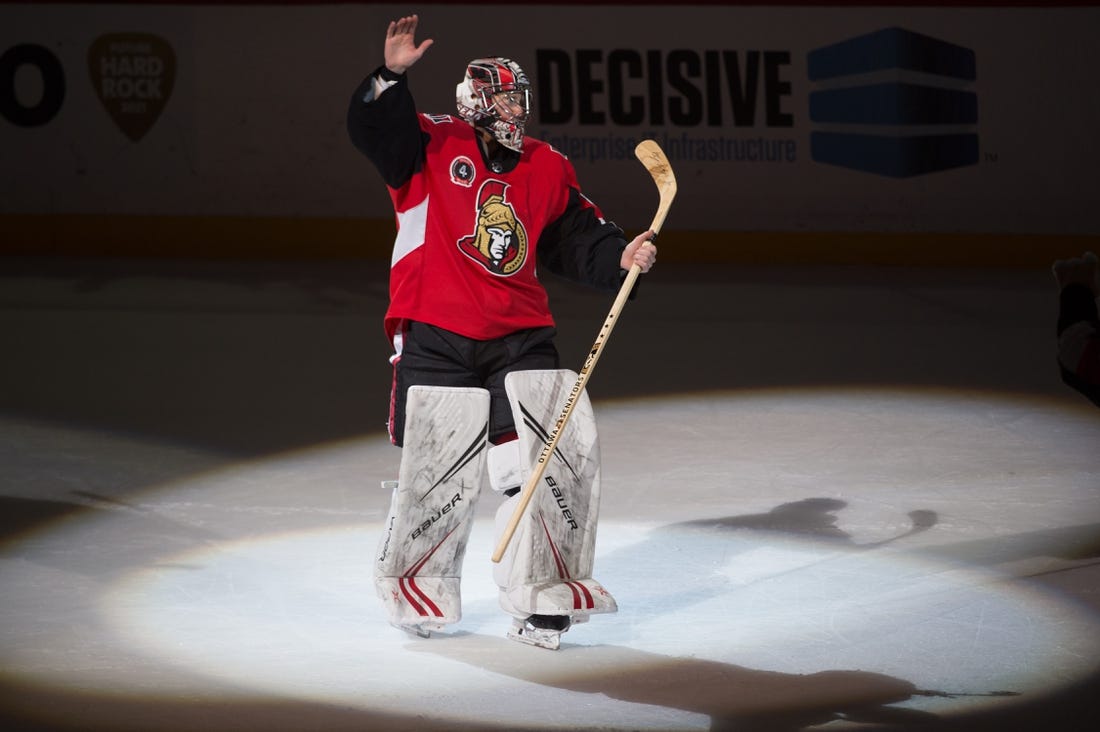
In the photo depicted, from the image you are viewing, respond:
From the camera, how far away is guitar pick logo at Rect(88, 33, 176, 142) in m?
12.1

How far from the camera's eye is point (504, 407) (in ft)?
16.2

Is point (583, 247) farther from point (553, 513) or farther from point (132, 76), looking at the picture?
point (132, 76)

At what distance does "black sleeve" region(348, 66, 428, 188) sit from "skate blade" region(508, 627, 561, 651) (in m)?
1.29

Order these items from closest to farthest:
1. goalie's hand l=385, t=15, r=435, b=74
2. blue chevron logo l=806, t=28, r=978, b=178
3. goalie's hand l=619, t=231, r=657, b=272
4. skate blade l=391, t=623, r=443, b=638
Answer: goalie's hand l=385, t=15, r=435, b=74, goalie's hand l=619, t=231, r=657, b=272, skate blade l=391, t=623, r=443, b=638, blue chevron logo l=806, t=28, r=978, b=178

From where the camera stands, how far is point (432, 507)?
16.0ft

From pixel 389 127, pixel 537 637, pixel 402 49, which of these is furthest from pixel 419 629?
pixel 402 49

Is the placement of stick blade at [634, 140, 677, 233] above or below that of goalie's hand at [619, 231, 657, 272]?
above

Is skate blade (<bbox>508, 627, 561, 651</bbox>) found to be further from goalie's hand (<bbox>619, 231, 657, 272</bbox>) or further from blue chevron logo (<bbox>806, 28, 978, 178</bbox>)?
blue chevron logo (<bbox>806, 28, 978, 178</bbox>)

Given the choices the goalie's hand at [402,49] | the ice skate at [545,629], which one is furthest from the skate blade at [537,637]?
the goalie's hand at [402,49]

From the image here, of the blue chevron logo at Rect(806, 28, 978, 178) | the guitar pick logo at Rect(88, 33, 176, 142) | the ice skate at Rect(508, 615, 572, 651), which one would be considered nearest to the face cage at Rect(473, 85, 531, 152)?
the ice skate at Rect(508, 615, 572, 651)

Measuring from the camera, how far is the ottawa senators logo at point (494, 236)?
15.8 feet

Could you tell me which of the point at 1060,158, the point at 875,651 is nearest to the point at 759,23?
the point at 1060,158

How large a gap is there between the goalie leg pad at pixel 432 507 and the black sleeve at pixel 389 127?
24.3 inches

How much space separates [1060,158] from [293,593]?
25.2 feet
